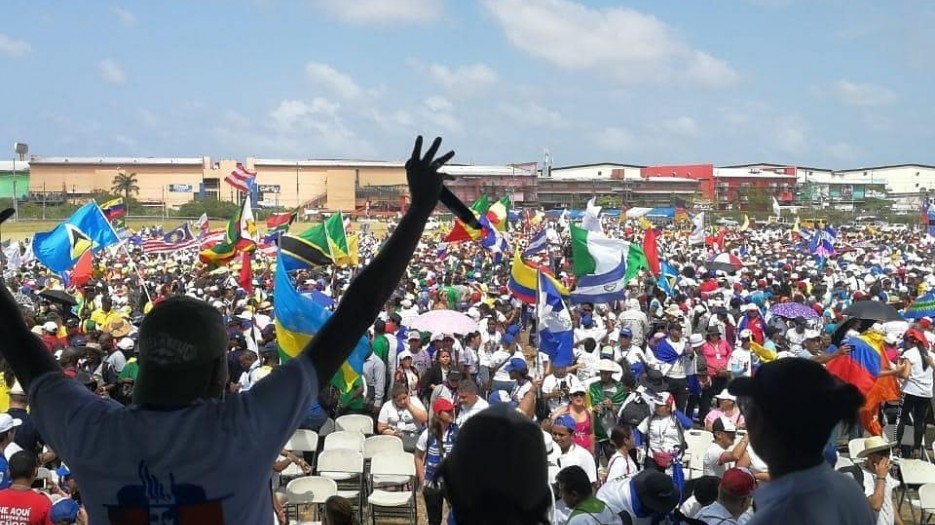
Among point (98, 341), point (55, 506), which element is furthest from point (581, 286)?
point (55, 506)

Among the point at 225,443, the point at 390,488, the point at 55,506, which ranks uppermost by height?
the point at 225,443

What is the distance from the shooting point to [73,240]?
15422 mm

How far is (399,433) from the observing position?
8344mm

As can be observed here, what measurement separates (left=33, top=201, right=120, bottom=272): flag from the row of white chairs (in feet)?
31.6

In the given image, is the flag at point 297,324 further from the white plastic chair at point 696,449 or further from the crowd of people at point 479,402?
the white plastic chair at point 696,449

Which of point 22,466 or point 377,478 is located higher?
point 22,466

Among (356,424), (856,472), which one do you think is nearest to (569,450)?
(856,472)

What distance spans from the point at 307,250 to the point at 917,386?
369 inches

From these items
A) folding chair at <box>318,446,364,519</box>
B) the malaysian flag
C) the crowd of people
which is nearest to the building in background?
the malaysian flag

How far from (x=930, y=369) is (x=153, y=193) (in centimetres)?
9527

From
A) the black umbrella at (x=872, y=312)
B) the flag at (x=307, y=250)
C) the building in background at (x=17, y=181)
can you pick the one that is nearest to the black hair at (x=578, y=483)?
the black umbrella at (x=872, y=312)

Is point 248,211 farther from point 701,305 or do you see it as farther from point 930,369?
point 930,369

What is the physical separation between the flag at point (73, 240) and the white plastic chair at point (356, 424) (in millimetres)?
8747

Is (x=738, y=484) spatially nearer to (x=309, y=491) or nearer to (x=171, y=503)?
(x=309, y=491)
